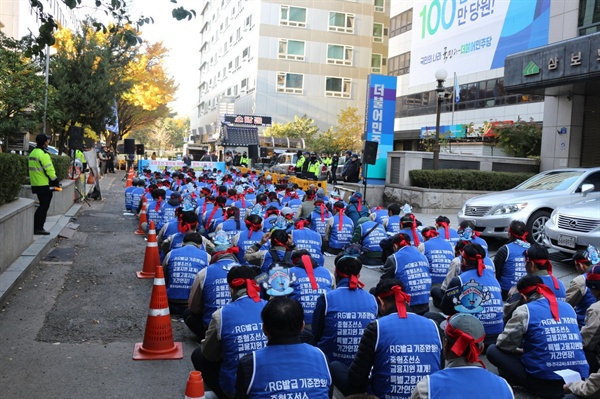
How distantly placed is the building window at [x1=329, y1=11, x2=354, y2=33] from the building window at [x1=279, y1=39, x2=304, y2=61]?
12.9 feet

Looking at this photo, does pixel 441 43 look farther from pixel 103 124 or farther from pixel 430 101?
pixel 103 124

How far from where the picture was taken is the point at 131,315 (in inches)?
305

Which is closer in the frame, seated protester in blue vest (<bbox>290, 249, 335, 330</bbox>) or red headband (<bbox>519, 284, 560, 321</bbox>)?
red headband (<bbox>519, 284, 560, 321</bbox>)

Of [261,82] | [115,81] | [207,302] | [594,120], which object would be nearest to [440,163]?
[594,120]

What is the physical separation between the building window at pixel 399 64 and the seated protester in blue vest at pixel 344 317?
165ft

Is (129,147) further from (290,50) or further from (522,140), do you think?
(290,50)

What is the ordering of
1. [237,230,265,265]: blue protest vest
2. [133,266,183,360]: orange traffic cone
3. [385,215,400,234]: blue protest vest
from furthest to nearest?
1. [385,215,400,234]: blue protest vest
2. [237,230,265,265]: blue protest vest
3. [133,266,183,360]: orange traffic cone

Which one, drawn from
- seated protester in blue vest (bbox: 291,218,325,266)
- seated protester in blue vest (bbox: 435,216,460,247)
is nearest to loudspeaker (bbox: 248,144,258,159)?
seated protester in blue vest (bbox: 435,216,460,247)

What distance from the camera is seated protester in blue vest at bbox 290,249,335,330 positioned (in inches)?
235

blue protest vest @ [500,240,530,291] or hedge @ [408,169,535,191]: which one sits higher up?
hedge @ [408,169,535,191]

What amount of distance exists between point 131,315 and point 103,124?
881 inches

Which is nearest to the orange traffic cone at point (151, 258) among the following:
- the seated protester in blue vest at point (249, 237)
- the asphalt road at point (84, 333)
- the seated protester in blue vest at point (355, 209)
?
the asphalt road at point (84, 333)

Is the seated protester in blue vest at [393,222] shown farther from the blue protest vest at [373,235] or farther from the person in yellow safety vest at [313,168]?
the person in yellow safety vest at [313,168]

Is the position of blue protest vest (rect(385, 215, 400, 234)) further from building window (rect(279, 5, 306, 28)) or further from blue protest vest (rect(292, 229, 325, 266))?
building window (rect(279, 5, 306, 28))
